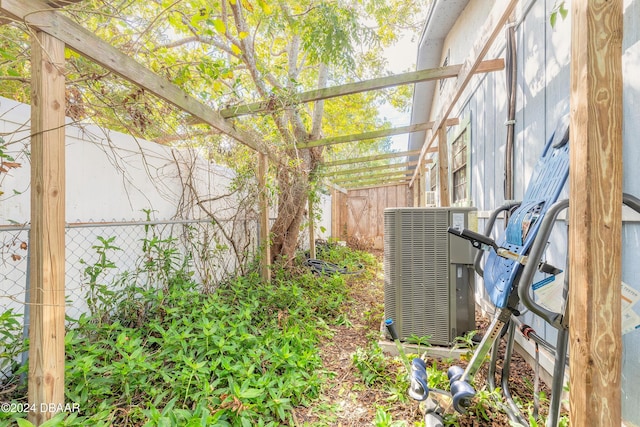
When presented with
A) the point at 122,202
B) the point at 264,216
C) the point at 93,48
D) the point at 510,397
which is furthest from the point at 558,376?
the point at 264,216

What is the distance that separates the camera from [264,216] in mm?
4195

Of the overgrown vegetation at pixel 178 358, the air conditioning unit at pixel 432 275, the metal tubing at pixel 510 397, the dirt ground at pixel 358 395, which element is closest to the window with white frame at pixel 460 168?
the air conditioning unit at pixel 432 275

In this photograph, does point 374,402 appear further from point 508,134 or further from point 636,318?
point 508,134

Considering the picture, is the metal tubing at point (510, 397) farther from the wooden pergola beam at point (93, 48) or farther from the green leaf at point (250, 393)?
the wooden pergola beam at point (93, 48)

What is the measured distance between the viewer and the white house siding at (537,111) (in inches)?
51.9

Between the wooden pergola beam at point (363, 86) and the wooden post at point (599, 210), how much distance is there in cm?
202

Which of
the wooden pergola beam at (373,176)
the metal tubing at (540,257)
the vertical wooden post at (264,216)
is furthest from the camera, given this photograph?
the wooden pergola beam at (373,176)

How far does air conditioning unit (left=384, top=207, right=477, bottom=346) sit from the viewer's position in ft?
8.07

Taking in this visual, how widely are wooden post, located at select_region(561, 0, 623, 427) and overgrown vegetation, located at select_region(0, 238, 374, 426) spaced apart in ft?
4.96

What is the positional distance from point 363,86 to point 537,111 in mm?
1688

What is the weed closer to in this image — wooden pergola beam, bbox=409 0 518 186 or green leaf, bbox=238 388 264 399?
green leaf, bbox=238 388 264 399

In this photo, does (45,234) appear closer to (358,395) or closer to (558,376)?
(358,395)

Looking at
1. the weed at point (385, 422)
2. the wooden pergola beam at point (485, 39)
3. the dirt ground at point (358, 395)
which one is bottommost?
the dirt ground at point (358, 395)

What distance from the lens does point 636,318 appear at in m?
1.00
